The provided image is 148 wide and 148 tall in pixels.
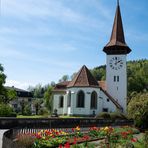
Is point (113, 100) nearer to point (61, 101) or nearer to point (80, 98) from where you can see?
point (80, 98)

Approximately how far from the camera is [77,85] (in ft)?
Result: 177

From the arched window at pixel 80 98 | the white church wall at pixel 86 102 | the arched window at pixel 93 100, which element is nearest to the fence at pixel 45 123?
the white church wall at pixel 86 102

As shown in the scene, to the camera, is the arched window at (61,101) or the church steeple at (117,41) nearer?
the church steeple at (117,41)

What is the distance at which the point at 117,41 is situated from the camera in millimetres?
59312

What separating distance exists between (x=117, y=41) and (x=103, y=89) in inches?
397

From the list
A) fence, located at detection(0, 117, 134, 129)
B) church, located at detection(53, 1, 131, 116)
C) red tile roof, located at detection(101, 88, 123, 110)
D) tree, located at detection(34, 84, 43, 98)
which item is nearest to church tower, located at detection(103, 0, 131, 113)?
church, located at detection(53, 1, 131, 116)

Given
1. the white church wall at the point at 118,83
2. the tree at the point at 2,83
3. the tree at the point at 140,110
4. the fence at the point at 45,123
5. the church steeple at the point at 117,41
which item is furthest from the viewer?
the church steeple at the point at 117,41

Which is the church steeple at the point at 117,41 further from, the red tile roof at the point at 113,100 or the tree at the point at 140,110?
the tree at the point at 140,110

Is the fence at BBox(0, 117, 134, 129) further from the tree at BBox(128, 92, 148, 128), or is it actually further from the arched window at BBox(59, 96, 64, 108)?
the arched window at BBox(59, 96, 64, 108)

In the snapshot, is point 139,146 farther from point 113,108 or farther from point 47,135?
point 113,108

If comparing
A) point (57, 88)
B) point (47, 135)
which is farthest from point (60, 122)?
point (57, 88)

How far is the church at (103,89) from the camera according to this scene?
53844 millimetres

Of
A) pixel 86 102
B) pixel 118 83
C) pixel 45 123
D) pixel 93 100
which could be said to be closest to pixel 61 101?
pixel 86 102

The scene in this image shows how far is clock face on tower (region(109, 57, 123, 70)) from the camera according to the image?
192ft
